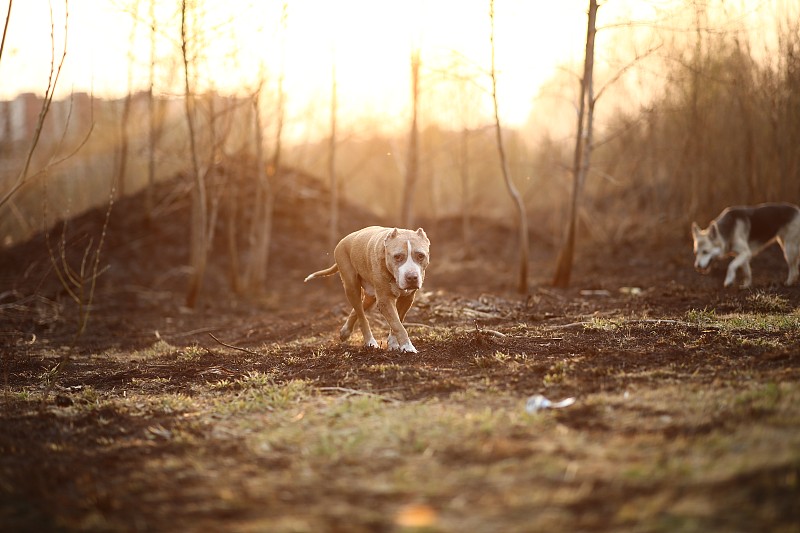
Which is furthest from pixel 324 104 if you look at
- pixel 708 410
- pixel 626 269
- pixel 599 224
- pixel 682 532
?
pixel 682 532

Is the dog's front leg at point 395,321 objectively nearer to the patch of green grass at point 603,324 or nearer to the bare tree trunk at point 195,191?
the patch of green grass at point 603,324

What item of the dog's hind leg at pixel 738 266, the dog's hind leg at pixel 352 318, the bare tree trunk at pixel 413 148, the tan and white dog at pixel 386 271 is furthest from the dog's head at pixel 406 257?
the bare tree trunk at pixel 413 148

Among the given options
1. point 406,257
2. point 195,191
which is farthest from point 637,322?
point 195,191

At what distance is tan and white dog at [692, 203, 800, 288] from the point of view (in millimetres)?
14352

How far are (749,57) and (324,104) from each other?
10908 mm

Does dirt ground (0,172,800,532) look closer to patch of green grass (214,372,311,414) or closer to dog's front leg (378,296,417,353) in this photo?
patch of green grass (214,372,311,414)

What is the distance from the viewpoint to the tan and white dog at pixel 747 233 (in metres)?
14.4

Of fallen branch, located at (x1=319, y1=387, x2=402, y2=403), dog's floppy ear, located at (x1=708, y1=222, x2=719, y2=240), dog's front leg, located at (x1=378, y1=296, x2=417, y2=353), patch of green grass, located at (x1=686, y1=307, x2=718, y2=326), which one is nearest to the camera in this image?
fallen branch, located at (x1=319, y1=387, x2=402, y2=403)

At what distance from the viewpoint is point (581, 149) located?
1616 centimetres

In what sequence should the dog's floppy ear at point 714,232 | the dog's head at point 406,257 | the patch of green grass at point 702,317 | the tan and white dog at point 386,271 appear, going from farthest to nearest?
the dog's floppy ear at point 714,232
the patch of green grass at point 702,317
the tan and white dog at point 386,271
the dog's head at point 406,257

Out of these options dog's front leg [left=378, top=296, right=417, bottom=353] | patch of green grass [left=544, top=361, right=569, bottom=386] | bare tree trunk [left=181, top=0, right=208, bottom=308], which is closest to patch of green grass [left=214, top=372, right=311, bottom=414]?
dog's front leg [left=378, top=296, right=417, bottom=353]

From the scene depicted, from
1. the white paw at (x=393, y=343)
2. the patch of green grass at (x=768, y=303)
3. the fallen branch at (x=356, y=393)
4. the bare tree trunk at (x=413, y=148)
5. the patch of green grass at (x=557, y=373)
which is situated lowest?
the fallen branch at (x=356, y=393)

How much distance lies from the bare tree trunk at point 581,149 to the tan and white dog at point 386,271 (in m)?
7.88

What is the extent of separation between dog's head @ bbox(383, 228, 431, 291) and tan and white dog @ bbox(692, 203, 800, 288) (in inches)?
336
